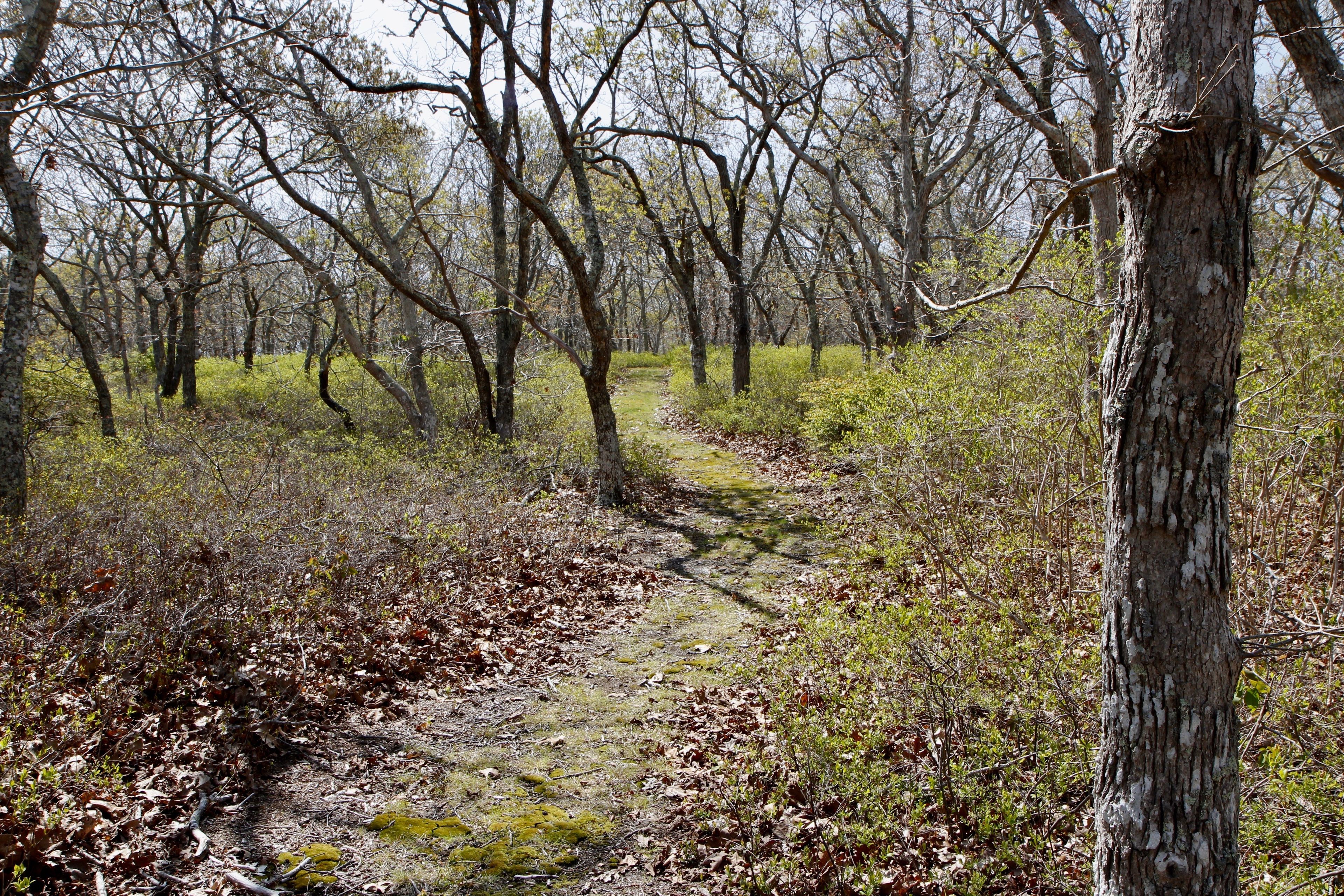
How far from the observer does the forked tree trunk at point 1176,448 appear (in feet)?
6.72

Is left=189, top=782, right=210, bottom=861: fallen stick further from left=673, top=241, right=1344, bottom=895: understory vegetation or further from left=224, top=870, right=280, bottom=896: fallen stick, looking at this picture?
left=673, top=241, right=1344, bottom=895: understory vegetation

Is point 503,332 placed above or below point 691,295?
below

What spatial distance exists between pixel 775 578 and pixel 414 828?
451 cm

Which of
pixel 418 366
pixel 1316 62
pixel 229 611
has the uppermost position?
pixel 1316 62

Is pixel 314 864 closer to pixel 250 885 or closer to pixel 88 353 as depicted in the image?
pixel 250 885

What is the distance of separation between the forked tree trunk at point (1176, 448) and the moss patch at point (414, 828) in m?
2.90

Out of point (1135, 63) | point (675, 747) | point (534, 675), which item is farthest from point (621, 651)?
point (1135, 63)

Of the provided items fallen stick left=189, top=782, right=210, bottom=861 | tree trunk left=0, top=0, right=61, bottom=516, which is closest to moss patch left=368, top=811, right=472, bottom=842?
fallen stick left=189, top=782, right=210, bottom=861

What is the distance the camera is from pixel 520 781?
4164 millimetres

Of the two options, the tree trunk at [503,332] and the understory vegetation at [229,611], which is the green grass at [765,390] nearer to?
the tree trunk at [503,332]

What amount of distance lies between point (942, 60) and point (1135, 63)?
11189 millimetres

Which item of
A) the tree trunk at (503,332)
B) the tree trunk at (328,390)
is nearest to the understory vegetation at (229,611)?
the tree trunk at (503,332)

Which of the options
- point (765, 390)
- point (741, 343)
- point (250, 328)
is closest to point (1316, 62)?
point (765, 390)

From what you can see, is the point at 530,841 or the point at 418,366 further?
the point at 418,366
